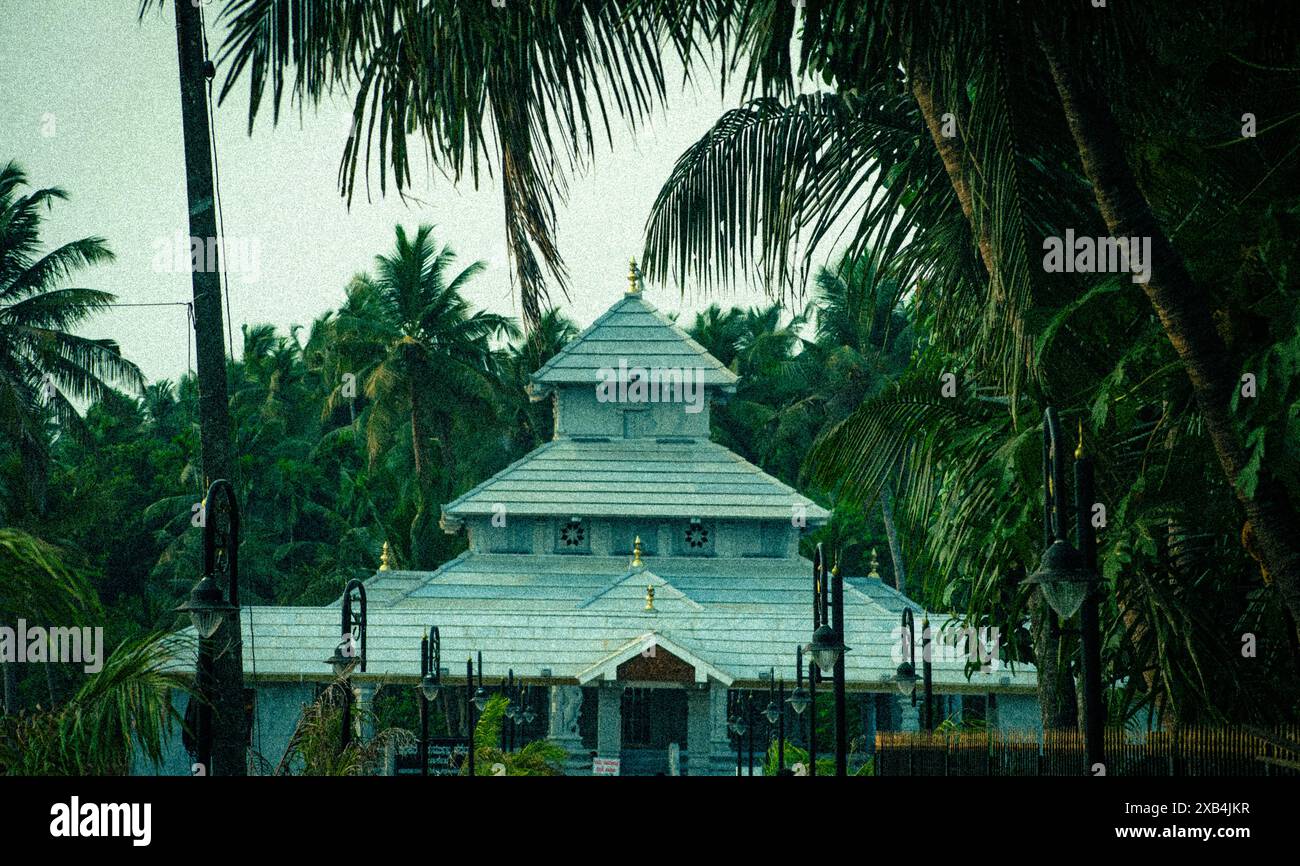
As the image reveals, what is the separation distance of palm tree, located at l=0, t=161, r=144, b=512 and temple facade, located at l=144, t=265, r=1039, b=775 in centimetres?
636

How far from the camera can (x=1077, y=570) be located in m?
8.18

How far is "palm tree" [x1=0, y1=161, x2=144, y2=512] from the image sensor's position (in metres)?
34.3

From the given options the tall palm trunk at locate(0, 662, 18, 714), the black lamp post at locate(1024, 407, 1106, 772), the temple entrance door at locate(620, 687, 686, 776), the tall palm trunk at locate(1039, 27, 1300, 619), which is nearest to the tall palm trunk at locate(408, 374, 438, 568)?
the tall palm trunk at locate(0, 662, 18, 714)

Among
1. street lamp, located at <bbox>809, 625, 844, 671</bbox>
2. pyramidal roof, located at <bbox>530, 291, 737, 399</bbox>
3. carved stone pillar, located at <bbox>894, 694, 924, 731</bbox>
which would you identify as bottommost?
carved stone pillar, located at <bbox>894, 694, 924, 731</bbox>

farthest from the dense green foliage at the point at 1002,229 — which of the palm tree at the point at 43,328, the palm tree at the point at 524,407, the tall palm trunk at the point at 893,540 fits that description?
the palm tree at the point at 524,407

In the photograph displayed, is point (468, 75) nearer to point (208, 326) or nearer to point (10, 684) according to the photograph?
point (208, 326)

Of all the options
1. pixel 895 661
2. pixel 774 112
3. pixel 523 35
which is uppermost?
pixel 774 112

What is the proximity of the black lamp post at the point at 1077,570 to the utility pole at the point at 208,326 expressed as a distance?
18.9 feet

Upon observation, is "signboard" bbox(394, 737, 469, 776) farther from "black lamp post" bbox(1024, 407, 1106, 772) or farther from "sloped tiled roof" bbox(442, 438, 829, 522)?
"black lamp post" bbox(1024, 407, 1106, 772)

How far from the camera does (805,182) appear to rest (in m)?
10.9
